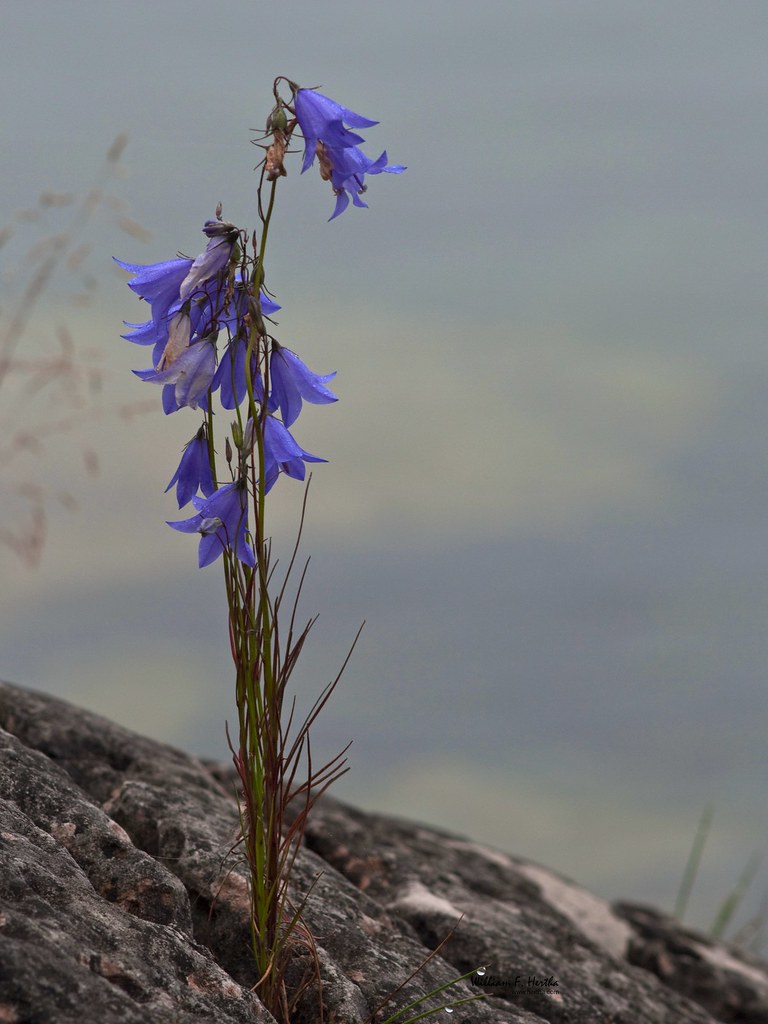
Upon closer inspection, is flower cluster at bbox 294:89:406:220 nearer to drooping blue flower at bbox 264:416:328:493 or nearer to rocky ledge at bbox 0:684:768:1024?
drooping blue flower at bbox 264:416:328:493

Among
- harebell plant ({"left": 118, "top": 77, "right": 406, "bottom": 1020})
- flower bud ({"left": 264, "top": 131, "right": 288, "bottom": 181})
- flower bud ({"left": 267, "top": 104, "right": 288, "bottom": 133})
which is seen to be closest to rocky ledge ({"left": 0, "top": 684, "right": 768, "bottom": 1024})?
harebell plant ({"left": 118, "top": 77, "right": 406, "bottom": 1020})

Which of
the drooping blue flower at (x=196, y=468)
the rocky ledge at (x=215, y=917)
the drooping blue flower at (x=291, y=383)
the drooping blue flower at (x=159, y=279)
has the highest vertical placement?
the drooping blue flower at (x=159, y=279)

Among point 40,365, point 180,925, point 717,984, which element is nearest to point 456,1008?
point 180,925

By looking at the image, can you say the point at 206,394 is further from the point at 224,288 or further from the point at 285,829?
the point at 285,829

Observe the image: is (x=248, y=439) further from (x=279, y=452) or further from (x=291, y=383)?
(x=291, y=383)

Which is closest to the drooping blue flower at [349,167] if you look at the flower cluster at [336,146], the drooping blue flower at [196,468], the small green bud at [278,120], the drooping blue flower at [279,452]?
the flower cluster at [336,146]

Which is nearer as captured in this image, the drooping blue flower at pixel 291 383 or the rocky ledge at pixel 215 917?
the rocky ledge at pixel 215 917

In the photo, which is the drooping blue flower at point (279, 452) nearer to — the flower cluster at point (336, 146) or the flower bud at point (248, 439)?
the flower bud at point (248, 439)
